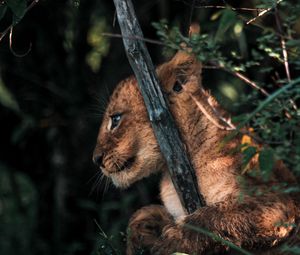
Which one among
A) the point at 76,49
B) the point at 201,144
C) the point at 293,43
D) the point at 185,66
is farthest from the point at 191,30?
the point at 76,49

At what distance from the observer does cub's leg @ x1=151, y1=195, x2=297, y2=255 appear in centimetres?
455

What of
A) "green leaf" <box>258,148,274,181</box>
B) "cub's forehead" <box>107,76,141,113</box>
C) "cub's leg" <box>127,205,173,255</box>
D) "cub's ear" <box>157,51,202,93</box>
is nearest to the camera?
"green leaf" <box>258,148,274,181</box>

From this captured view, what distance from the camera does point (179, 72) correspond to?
197 inches

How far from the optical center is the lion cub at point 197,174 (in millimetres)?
4566

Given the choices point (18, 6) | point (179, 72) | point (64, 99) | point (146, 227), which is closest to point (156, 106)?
point (179, 72)

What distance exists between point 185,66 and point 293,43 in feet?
4.03

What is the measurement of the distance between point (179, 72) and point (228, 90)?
2299 mm

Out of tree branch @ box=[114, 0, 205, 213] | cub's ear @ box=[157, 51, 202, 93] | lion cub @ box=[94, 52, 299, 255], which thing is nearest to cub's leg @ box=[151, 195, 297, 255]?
lion cub @ box=[94, 52, 299, 255]

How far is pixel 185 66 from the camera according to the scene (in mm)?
4988

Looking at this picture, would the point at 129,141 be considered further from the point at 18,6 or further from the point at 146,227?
the point at 18,6

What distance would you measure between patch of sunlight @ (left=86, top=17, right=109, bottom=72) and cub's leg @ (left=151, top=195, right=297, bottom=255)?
10.9ft

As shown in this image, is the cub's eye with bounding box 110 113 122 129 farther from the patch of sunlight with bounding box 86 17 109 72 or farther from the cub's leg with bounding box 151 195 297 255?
the patch of sunlight with bounding box 86 17 109 72

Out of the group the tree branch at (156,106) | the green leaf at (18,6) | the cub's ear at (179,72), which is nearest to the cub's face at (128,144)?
the cub's ear at (179,72)

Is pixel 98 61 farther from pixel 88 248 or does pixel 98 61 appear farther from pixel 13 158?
pixel 88 248
